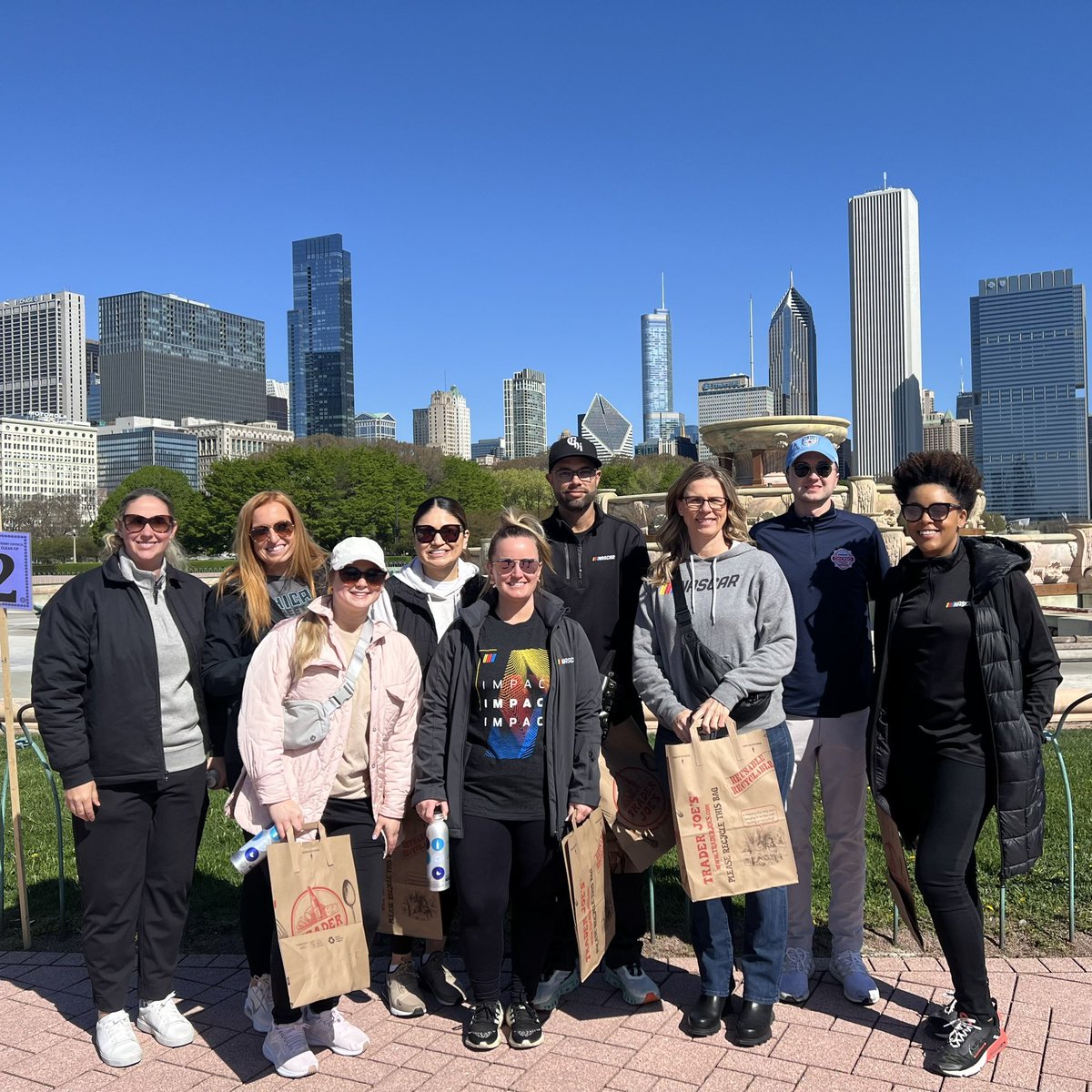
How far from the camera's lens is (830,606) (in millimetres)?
4266

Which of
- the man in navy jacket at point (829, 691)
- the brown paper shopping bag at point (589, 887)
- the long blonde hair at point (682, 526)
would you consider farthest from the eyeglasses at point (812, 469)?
the brown paper shopping bag at point (589, 887)

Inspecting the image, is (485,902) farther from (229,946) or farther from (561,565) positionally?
(229,946)

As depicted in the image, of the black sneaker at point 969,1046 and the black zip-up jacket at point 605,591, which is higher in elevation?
the black zip-up jacket at point 605,591

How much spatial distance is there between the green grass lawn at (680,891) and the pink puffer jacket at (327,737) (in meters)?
1.76

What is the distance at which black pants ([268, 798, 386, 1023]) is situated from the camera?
381 cm

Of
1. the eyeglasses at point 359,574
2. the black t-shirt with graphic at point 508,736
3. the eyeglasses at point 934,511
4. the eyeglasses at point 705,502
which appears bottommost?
the black t-shirt with graphic at point 508,736

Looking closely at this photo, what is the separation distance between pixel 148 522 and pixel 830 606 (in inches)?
113

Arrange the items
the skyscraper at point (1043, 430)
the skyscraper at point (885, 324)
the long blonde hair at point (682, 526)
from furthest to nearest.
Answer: the skyscraper at point (1043, 430)
the skyscraper at point (885, 324)
the long blonde hair at point (682, 526)

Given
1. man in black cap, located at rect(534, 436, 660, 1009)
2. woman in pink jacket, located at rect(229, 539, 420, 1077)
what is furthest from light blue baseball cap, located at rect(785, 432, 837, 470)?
woman in pink jacket, located at rect(229, 539, 420, 1077)

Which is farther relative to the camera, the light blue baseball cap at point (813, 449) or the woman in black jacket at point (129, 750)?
the light blue baseball cap at point (813, 449)

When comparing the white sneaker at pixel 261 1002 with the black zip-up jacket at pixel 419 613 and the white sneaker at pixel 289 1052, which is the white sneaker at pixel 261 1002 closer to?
the white sneaker at pixel 289 1052

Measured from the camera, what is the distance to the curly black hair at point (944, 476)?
3.98 m

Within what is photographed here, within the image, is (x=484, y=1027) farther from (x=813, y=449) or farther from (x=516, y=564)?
(x=813, y=449)

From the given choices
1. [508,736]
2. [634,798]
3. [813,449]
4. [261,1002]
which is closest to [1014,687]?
[813,449]
